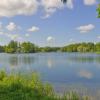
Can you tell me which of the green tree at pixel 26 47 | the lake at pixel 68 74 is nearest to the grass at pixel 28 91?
the lake at pixel 68 74

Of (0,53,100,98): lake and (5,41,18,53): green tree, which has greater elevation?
(5,41,18,53): green tree

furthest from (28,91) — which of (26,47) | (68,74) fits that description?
(26,47)

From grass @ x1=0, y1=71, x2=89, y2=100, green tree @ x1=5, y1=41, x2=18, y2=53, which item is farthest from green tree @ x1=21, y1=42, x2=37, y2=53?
grass @ x1=0, y1=71, x2=89, y2=100

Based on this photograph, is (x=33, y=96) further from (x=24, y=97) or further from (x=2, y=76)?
(x=2, y=76)

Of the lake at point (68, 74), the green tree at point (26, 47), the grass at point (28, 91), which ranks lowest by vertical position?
the lake at point (68, 74)

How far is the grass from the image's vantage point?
12741mm

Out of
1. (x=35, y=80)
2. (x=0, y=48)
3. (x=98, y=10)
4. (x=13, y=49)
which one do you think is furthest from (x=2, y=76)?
(x=0, y=48)

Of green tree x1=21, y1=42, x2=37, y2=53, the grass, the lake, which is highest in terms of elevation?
green tree x1=21, y1=42, x2=37, y2=53

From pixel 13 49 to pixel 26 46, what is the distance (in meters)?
8.41

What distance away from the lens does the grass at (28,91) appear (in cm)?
1274

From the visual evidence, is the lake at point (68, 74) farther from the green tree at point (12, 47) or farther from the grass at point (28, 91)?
the green tree at point (12, 47)

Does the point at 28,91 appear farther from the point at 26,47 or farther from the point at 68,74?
the point at 26,47

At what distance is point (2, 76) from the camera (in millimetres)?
19750

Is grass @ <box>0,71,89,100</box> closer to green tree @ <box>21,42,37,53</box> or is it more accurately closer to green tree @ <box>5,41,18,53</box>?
green tree @ <box>5,41,18,53</box>
